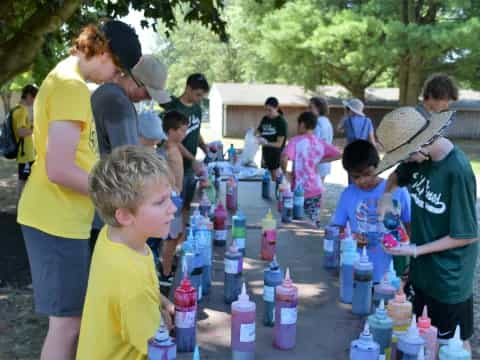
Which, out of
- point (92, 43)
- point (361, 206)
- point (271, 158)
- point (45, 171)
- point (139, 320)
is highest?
point (92, 43)

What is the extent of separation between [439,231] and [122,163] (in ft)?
5.42

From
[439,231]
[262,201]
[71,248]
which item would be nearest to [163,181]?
[71,248]

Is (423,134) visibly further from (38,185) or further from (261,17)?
(261,17)

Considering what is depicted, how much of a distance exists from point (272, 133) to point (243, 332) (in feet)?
23.6

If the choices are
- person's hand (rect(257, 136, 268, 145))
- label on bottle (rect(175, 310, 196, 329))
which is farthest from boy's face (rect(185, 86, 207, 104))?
label on bottle (rect(175, 310, 196, 329))

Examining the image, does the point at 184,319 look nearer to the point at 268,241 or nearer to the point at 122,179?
the point at 122,179

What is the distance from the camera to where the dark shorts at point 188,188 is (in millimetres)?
5480

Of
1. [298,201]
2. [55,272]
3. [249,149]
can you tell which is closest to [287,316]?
[55,272]

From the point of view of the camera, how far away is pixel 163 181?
1.88 metres

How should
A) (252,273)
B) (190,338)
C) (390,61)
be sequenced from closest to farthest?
1. (190,338)
2. (252,273)
3. (390,61)

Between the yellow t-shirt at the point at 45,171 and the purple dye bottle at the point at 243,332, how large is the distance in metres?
0.91

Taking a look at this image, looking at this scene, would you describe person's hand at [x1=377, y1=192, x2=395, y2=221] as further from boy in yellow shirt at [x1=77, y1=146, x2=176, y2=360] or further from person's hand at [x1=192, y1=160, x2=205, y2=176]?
person's hand at [x1=192, y1=160, x2=205, y2=176]

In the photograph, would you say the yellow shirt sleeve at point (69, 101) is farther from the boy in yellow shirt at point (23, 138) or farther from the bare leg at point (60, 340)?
the boy in yellow shirt at point (23, 138)

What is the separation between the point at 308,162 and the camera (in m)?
6.12
